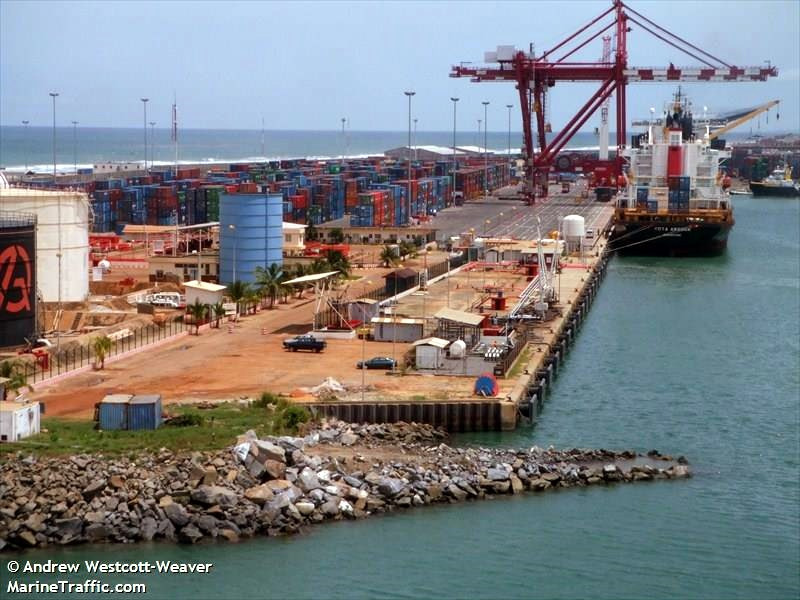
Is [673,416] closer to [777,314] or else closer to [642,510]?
[642,510]

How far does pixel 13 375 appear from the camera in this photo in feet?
52.5

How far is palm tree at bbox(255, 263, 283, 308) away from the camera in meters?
24.0

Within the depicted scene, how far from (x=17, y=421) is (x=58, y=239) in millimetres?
9067

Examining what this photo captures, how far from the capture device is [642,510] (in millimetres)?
13391

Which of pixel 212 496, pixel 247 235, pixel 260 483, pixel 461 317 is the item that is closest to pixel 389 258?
pixel 247 235

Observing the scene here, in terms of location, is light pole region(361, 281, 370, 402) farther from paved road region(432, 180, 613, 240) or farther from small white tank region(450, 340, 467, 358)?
paved road region(432, 180, 613, 240)

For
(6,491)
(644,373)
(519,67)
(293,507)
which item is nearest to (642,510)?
(293,507)

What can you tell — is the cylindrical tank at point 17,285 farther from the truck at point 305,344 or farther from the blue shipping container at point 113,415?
the blue shipping container at point 113,415

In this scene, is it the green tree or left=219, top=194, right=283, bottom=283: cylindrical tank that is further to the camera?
the green tree

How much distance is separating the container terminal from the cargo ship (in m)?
0.42

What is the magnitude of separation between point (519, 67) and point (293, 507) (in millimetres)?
38788

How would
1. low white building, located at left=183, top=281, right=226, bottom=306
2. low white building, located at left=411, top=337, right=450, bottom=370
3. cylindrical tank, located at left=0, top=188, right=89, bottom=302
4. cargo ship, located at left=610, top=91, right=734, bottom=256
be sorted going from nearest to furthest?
low white building, located at left=411, top=337, right=450, bottom=370 < cylindrical tank, located at left=0, top=188, right=89, bottom=302 < low white building, located at left=183, top=281, right=226, bottom=306 < cargo ship, located at left=610, top=91, right=734, bottom=256

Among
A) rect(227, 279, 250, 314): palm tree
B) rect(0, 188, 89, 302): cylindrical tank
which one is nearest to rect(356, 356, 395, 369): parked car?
rect(227, 279, 250, 314): palm tree

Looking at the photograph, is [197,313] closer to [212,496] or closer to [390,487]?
[390,487]
